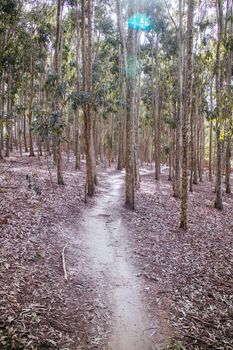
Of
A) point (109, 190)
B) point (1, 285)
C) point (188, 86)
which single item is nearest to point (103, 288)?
point (1, 285)

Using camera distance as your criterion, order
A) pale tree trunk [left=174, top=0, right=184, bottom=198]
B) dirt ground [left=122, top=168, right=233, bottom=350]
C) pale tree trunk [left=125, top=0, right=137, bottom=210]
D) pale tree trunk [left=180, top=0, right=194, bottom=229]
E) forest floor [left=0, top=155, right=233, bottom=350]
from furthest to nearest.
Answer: pale tree trunk [left=174, top=0, right=184, bottom=198] < pale tree trunk [left=125, top=0, right=137, bottom=210] < pale tree trunk [left=180, top=0, right=194, bottom=229] < dirt ground [left=122, top=168, right=233, bottom=350] < forest floor [left=0, top=155, right=233, bottom=350]

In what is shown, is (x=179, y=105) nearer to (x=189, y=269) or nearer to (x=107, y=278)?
(x=189, y=269)

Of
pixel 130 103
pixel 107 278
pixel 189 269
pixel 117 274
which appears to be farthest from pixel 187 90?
pixel 107 278

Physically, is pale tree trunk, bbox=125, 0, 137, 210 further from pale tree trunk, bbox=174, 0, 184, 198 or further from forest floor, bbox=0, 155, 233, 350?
pale tree trunk, bbox=174, 0, 184, 198

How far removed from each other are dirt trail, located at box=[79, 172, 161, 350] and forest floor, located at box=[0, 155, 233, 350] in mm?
20

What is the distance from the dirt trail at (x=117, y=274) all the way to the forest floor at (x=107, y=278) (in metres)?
0.02

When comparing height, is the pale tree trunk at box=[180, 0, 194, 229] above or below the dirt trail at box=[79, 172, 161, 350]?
above

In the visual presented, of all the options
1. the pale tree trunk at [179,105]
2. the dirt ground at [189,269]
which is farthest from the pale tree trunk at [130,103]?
the pale tree trunk at [179,105]

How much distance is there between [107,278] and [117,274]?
1.05 ft

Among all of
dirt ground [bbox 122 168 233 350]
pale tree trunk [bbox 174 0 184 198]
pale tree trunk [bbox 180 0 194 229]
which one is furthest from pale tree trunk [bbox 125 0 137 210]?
pale tree trunk [bbox 174 0 184 198]

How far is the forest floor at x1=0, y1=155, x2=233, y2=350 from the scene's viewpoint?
497cm

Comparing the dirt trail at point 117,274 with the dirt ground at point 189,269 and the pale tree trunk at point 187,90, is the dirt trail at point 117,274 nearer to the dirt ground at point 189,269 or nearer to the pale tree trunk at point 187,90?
the dirt ground at point 189,269

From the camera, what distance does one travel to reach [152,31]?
64.5ft

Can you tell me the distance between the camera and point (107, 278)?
22.2ft
